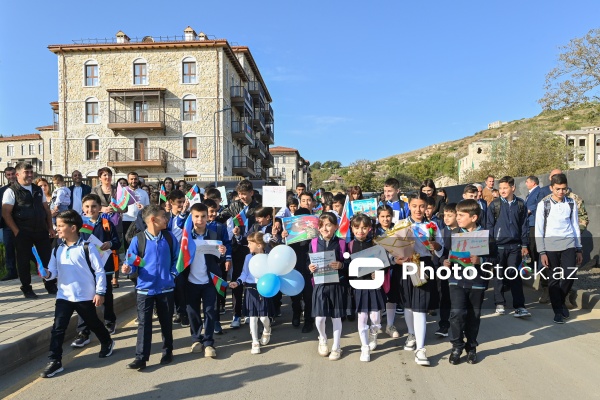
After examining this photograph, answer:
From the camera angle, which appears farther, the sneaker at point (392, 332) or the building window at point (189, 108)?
the building window at point (189, 108)

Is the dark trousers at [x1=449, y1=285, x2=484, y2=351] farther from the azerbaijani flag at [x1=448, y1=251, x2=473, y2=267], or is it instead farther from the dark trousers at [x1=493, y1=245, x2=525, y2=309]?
the dark trousers at [x1=493, y1=245, x2=525, y2=309]

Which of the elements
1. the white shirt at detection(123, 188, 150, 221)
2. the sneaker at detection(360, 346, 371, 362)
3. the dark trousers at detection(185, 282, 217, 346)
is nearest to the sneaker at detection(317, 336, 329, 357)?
the sneaker at detection(360, 346, 371, 362)

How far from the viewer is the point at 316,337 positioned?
577cm

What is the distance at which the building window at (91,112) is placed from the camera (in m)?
39.3

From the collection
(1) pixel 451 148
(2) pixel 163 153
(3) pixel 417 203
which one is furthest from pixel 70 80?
(1) pixel 451 148

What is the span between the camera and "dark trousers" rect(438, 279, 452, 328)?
5.81 m

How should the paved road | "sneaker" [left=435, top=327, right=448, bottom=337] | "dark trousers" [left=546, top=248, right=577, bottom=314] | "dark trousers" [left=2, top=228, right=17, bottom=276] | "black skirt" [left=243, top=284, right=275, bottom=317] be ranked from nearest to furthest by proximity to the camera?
the paved road, "black skirt" [left=243, top=284, right=275, bottom=317], "sneaker" [left=435, top=327, right=448, bottom=337], "dark trousers" [left=546, top=248, right=577, bottom=314], "dark trousers" [left=2, top=228, right=17, bottom=276]

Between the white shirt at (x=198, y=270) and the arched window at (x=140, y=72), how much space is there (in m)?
37.3

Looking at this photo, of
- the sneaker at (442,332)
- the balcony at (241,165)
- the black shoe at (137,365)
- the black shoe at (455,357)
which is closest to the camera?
the black shoe at (137,365)

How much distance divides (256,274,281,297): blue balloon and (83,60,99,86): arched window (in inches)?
1545

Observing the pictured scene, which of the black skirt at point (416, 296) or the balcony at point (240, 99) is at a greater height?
the balcony at point (240, 99)

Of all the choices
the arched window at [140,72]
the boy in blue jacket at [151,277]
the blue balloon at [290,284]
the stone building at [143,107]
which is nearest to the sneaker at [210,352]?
the boy in blue jacket at [151,277]

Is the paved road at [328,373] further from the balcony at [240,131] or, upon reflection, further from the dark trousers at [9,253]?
the balcony at [240,131]

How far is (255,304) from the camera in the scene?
548 centimetres
